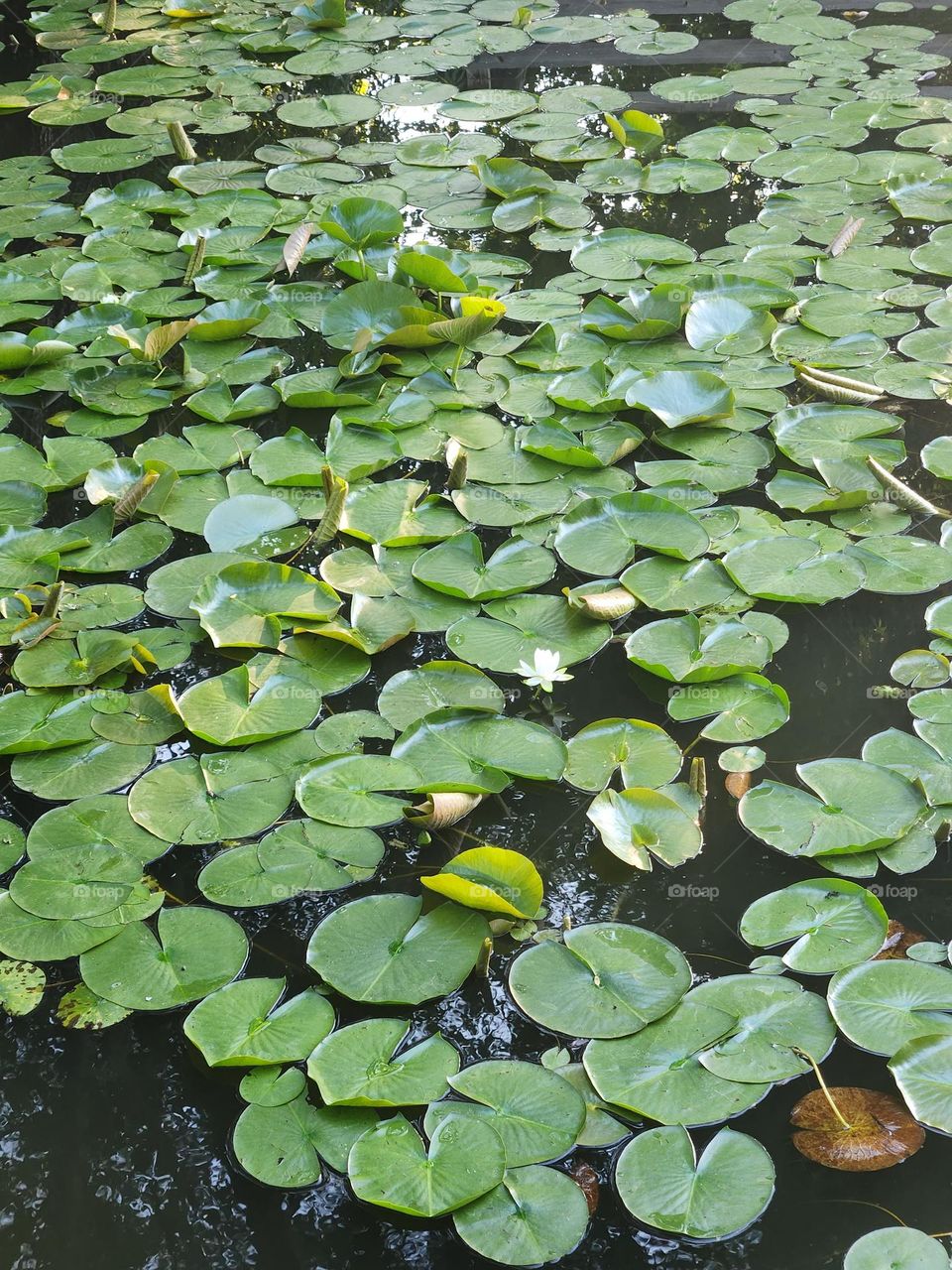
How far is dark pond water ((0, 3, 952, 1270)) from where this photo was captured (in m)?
1.31

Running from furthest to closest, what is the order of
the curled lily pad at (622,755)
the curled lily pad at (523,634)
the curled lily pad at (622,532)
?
the curled lily pad at (622,532) < the curled lily pad at (523,634) < the curled lily pad at (622,755)

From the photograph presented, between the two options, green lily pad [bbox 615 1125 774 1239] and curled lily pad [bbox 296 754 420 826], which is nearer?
green lily pad [bbox 615 1125 774 1239]

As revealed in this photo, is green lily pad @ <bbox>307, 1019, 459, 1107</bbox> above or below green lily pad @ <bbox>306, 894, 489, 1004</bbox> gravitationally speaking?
below

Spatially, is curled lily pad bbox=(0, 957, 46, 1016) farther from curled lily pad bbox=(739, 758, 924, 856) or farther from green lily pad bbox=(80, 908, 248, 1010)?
curled lily pad bbox=(739, 758, 924, 856)

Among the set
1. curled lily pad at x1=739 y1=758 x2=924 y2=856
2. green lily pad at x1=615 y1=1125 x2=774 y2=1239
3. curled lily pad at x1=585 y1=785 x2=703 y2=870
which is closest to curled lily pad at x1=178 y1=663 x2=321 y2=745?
curled lily pad at x1=585 y1=785 x2=703 y2=870

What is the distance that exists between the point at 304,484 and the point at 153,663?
23.3 inches

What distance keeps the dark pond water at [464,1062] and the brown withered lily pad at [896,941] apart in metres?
0.02

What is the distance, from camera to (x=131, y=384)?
2836mm

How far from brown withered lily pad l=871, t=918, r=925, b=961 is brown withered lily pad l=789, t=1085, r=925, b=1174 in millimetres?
206

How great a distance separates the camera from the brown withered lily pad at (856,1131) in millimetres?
1352

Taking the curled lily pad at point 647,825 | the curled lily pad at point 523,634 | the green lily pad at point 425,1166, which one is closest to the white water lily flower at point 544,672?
the curled lily pad at point 523,634

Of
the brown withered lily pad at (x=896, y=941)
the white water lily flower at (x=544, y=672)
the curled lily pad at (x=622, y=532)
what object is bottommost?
the brown withered lily pad at (x=896, y=941)

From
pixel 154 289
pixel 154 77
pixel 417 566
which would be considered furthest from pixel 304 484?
pixel 154 77

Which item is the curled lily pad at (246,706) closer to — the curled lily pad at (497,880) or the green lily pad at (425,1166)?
the curled lily pad at (497,880)
